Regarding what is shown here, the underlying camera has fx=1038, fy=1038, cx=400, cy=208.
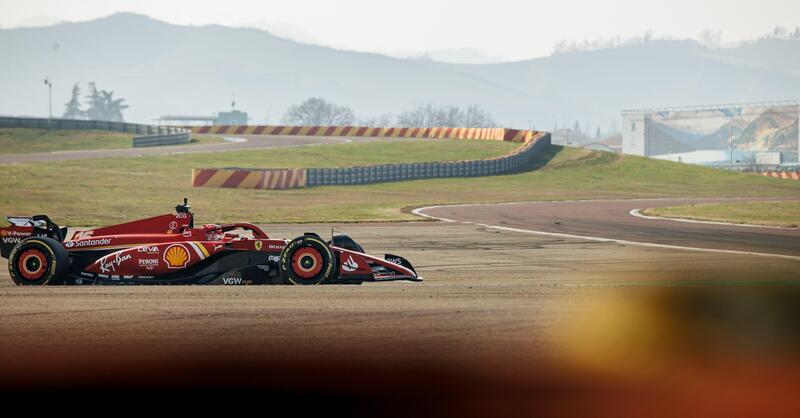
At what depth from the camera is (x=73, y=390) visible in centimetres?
821

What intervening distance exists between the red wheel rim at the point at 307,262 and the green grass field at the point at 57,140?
5841 cm

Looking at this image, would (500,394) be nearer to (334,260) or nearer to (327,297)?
(327,297)

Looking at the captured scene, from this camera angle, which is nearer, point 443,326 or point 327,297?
point 443,326

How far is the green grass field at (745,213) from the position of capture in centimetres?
3206

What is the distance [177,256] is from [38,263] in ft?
6.39

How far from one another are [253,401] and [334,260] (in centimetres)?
661

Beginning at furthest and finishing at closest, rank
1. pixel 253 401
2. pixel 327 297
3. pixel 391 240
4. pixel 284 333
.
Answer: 1. pixel 391 240
2. pixel 327 297
3. pixel 284 333
4. pixel 253 401

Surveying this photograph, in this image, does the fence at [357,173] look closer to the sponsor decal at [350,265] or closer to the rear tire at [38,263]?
the rear tire at [38,263]

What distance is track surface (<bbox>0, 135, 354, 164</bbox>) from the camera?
59406 millimetres

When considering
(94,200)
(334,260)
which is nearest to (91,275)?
(334,260)

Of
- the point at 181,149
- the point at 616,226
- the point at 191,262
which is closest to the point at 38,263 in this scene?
the point at 191,262

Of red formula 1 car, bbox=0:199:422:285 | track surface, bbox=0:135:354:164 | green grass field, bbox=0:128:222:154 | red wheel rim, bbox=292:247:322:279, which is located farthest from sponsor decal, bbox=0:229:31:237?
green grass field, bbox=0:128:222:154

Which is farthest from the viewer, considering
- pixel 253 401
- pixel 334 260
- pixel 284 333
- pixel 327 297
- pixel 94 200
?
pixel 94 200

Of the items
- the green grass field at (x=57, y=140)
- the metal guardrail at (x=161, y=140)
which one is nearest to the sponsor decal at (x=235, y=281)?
the green grass field at (x=57, y=140)
